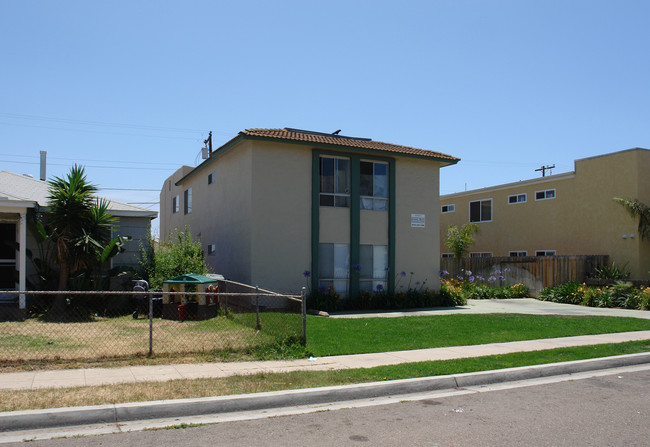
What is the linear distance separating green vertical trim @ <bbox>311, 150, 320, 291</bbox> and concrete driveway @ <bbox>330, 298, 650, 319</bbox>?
1635 millimetres

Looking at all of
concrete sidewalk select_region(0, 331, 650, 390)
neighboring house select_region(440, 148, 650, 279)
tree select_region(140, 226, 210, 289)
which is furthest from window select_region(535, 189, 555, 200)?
tree select_region(140, 226, 210, 289)

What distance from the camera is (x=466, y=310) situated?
18.5 meters

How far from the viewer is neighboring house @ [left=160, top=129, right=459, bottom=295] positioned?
17.6 metres

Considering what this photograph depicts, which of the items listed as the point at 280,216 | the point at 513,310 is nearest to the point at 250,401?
the point at 280,216

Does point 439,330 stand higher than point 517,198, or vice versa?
point 517,198

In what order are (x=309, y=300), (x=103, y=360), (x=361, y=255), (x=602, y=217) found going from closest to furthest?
1. (x=103, y=360)
2. (x=309, y=300)
3. (x=361, y=255)
4. (x=602, y=217)

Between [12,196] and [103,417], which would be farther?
[12,196]

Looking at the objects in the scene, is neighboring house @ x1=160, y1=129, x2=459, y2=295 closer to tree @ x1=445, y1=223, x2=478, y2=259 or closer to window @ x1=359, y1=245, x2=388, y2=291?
window @ x1=359, y1=245, x2=388, y2=291

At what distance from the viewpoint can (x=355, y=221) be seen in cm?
1888

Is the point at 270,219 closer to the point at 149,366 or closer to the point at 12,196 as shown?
the point at 12,196

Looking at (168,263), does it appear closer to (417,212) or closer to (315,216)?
(315,216)

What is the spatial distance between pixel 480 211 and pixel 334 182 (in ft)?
50.0

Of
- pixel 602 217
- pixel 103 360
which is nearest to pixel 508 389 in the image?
pixel 103 360

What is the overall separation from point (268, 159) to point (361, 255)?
4.63 metres
